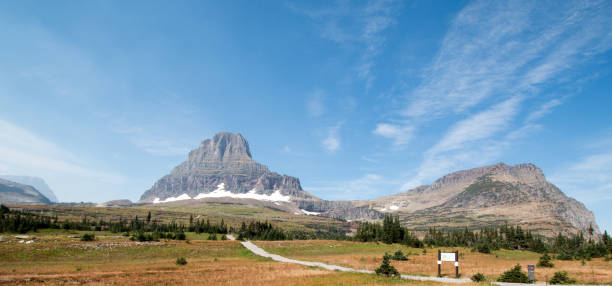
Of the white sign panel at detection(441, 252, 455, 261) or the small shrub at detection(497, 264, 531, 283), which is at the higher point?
the white sign panel at detection(441, 252, 455, 261)

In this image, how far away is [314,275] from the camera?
3012 centimetres

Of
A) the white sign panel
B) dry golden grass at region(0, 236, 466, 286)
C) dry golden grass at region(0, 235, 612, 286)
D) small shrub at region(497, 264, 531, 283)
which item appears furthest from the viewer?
the white sign panel

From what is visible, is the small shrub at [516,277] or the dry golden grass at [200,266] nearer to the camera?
the small shrub at [516,277]

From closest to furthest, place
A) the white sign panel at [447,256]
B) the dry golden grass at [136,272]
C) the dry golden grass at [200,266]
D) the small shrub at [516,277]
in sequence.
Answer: the small shrub at [516,277] < the dry golden grass at [136,272] < the dry golden grass at [200,266] < the white sign panel at [447,256]

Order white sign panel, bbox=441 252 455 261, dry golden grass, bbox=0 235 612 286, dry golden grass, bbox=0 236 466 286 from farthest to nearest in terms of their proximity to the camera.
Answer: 1. white sign panel, bbox=441 252 455 261
2. dry golden grass, bbox=0 235 612 286
3. dry golden grass, bbox=0 236 466 286

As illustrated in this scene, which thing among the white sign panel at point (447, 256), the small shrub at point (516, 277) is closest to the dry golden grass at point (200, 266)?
the white sign panel at point (447, 256)

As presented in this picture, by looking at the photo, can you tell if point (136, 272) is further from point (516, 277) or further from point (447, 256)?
point (516, 277)

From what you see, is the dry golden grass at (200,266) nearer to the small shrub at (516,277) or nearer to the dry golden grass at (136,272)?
the dry golden grass at (136,272)

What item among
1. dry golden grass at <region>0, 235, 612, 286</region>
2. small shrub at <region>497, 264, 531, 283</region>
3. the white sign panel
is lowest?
dry golden grass at <region>0, 235, 612, 286</region>

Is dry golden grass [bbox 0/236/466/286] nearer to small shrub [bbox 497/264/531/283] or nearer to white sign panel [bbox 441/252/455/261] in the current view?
white sign panel [bbox 441/252/455/261]

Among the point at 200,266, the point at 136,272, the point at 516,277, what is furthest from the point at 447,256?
the point at 136,272

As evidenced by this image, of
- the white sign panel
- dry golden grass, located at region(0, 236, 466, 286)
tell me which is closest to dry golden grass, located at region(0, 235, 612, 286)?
dry golden grass, located at region(0, 236, 466, 286)

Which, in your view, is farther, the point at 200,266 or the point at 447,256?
the point at 200,266

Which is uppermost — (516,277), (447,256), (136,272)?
(447,256)
